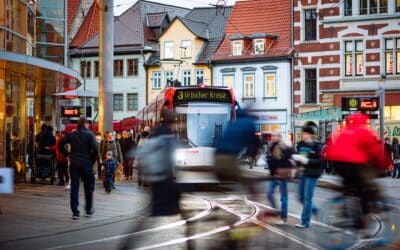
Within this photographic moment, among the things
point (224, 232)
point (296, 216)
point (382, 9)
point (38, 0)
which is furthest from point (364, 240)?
point (382, 9)

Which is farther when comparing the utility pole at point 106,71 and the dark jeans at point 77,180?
the utility pole at point 106,71

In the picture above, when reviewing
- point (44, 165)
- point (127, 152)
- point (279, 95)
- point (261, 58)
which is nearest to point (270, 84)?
point (279, 95)

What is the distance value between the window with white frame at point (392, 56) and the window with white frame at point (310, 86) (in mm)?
6027

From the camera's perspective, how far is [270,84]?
2491 inches

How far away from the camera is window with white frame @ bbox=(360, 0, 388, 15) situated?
2130 inches

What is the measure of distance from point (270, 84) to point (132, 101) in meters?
15.0

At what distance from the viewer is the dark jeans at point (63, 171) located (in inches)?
1042

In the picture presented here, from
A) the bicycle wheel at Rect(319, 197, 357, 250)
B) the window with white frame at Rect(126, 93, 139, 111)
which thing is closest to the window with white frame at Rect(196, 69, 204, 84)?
the window with white frame at Rect(126, 93, 139, 111)

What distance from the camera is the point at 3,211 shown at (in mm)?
17609

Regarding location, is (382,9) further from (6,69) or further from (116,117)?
(6,69)

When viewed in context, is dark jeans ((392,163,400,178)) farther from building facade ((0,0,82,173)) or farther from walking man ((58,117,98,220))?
walking man ((58,117,98,220))

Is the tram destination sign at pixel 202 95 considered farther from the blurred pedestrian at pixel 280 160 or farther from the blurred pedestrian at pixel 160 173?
the blurred pedestrian at pixel 160 173

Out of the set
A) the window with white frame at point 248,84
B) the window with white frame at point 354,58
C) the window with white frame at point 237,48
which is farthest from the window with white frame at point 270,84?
the window with white frame at point 354,58

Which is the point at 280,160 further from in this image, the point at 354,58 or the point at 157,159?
the point at 354,58
